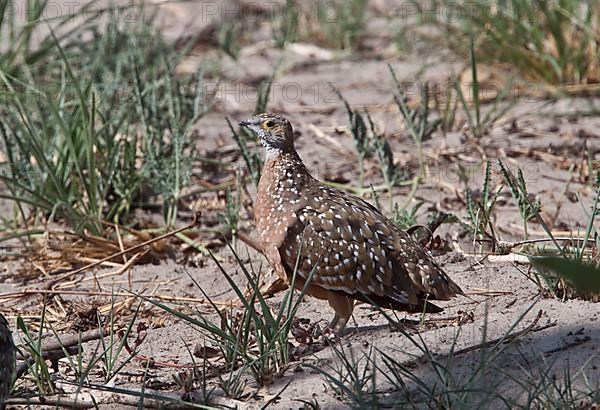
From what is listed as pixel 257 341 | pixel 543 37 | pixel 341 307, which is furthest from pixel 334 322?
pixel 543 37

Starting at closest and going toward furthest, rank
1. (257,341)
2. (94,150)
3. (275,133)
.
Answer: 1. (257,341)
2. (275,133)
3. (94,150)

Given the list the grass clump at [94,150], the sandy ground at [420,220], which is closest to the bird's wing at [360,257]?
the sandy ground at [420,220]

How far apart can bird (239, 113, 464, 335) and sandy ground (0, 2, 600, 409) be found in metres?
0.13

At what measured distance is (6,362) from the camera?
3.60 metres

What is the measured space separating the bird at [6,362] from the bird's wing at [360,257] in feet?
3.85

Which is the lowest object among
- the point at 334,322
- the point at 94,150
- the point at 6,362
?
the point at 334,322

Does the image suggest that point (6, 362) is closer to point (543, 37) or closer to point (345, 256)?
point (345, 256)

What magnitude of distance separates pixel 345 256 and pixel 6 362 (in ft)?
4.65

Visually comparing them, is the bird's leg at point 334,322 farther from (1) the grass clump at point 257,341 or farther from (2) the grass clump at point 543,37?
(2) the grass clump at point 543,37

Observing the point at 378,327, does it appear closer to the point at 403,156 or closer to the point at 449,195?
the point at 449,195

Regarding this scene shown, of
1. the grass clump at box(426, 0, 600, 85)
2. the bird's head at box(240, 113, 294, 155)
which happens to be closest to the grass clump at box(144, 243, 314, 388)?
the bird's head at box(240, 113, 294, 155)

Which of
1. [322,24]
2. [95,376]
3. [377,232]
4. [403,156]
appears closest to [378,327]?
[377,232]

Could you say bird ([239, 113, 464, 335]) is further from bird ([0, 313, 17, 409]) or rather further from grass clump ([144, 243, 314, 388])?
bird ([0, 313, 17, 409])

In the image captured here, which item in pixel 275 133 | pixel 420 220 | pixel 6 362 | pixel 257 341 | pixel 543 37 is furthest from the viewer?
pixel 543 37
